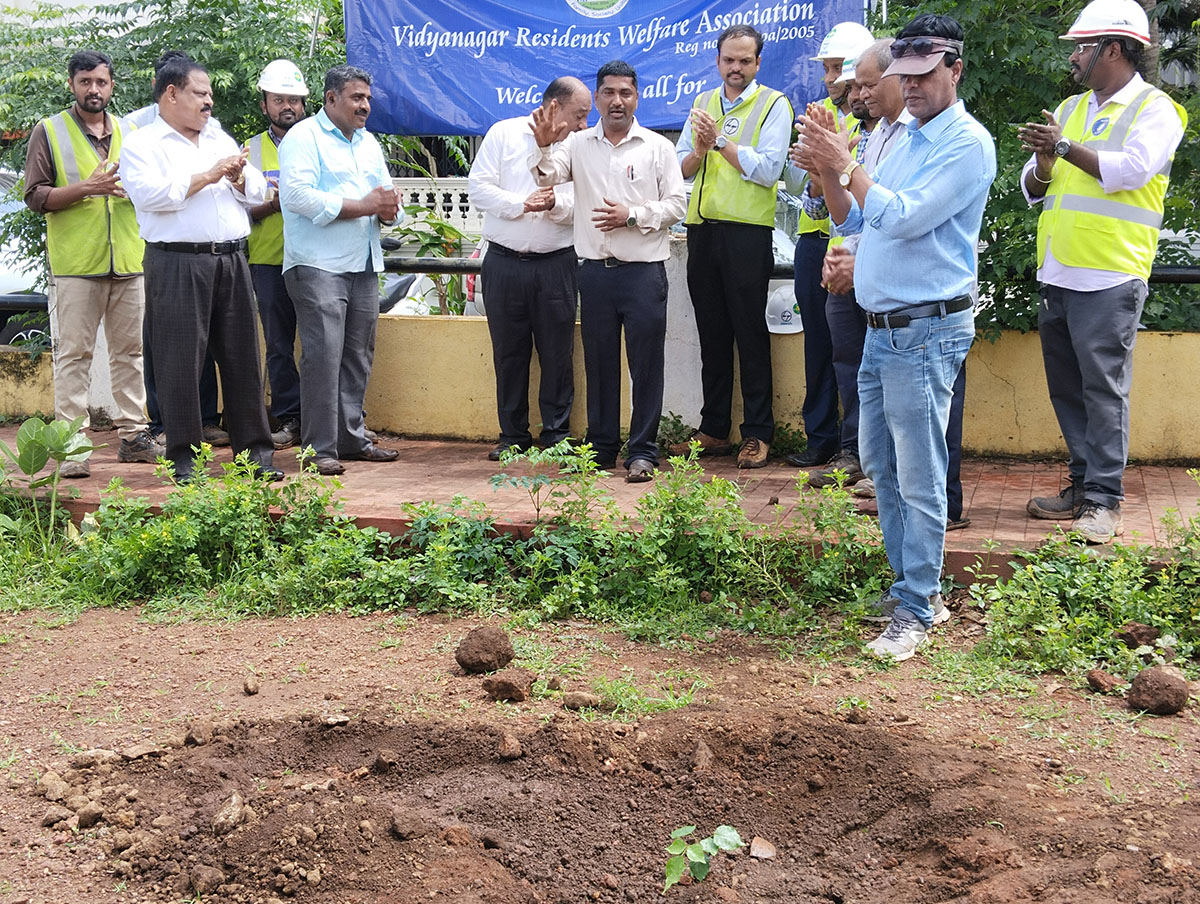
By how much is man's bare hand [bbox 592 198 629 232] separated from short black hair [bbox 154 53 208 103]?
2171mm

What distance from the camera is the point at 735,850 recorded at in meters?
3.29

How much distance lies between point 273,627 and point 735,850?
8.62ft

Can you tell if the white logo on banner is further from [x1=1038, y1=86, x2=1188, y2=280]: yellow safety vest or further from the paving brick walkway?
[x1=1038, y1=86, x2=1188, y2=280]: yellow safety vest

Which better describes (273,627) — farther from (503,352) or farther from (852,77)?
(852,77)

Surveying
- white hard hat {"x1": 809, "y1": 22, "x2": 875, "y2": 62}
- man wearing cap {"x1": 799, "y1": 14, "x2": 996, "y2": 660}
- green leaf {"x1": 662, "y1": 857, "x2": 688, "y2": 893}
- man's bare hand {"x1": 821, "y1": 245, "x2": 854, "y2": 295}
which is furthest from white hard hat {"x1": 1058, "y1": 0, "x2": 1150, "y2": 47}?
green leaf {"x1": 662, "y1": 857, "x2": 688, "y2": 893}

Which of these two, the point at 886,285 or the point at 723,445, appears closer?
the point at 886,285

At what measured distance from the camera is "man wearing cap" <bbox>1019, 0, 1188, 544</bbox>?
5090 mm

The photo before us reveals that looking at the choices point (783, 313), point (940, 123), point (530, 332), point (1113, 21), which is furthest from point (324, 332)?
point (1113, 21)

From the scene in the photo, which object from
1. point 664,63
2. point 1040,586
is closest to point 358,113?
point 664,63

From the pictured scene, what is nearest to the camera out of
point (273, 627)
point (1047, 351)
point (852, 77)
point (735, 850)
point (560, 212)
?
point (735, 850)

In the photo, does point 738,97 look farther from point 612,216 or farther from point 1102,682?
point 1102,682

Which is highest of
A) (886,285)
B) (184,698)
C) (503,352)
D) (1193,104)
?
(1193,104)

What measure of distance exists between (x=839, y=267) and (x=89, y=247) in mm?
4241

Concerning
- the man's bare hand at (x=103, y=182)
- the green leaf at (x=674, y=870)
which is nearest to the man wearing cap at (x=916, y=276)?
the green leaf at (x=674, y=870)
